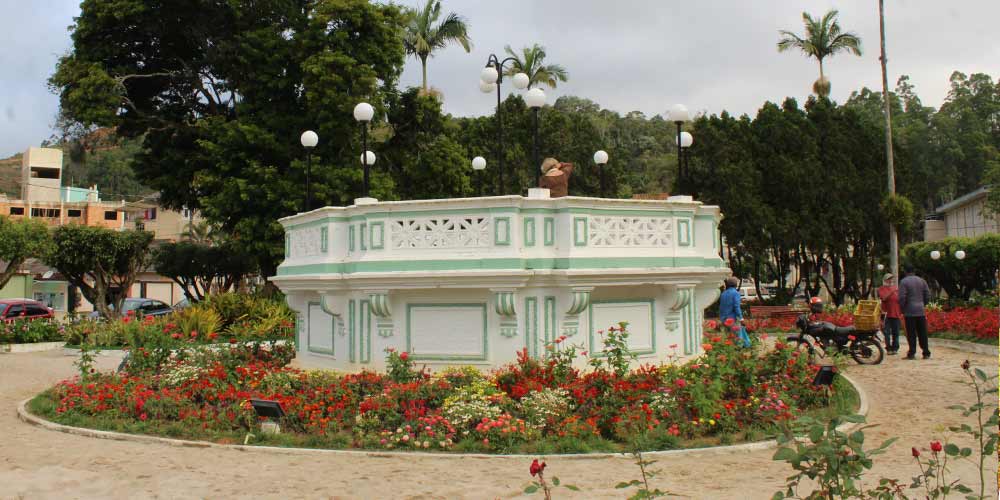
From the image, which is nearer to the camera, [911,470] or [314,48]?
[911,470]

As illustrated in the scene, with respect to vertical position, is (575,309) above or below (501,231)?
below

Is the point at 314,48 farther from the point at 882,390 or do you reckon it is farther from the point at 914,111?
the point at 914,111

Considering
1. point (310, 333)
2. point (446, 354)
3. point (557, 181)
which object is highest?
point (557, 181)

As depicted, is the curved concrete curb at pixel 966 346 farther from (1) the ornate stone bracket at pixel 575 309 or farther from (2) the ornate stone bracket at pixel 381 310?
(2) the ornate stone bracket at pixel 381 310

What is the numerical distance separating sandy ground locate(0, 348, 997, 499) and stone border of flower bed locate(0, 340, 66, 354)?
15.8 m

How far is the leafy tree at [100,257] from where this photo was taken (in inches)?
1200

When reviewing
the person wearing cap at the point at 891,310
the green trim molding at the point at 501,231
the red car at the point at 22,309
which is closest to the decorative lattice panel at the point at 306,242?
the green trim molding at the point at 501,231

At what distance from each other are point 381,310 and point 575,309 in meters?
2.89

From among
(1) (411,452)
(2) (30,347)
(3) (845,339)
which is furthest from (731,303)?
(2) (30,347)

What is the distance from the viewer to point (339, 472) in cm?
776

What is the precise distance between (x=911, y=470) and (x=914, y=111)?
70225 millimetres

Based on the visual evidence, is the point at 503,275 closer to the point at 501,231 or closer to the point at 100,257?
the point at 501,231

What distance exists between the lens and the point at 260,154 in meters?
26.5

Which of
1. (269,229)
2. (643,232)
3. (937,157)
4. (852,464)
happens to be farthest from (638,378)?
(937,157)
